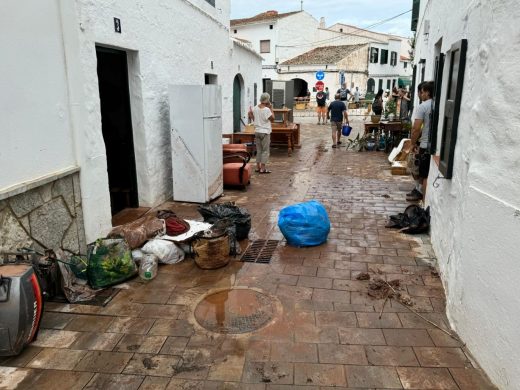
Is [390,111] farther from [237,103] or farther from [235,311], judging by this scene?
[235,311]

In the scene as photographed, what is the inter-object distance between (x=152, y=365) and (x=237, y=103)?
11958 mm

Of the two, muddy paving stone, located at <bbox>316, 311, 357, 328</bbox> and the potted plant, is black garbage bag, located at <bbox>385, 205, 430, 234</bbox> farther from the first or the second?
the potted plant

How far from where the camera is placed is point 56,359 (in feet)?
10.4

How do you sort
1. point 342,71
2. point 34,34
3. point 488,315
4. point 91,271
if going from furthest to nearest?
point 342,71
point 91,271
point 34,34
point 488,315

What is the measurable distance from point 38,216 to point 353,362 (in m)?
3.16

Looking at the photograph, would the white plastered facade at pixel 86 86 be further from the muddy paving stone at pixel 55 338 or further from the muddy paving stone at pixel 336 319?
the muddy paving stone at pixel 336 319

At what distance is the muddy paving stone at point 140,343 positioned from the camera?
3.28m

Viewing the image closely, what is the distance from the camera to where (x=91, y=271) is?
4266 mm

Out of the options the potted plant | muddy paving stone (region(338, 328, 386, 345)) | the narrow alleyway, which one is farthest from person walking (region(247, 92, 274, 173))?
muddy paving stone (region(338, 328, 386, 345))

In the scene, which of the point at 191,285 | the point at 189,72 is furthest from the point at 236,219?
the point at 189,72

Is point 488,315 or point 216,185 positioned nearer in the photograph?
point 488,315

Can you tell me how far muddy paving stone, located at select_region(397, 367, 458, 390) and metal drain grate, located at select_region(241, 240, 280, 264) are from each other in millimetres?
2233

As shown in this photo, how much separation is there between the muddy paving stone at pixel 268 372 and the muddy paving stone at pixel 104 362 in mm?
931

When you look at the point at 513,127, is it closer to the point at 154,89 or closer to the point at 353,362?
the point at 353,362
